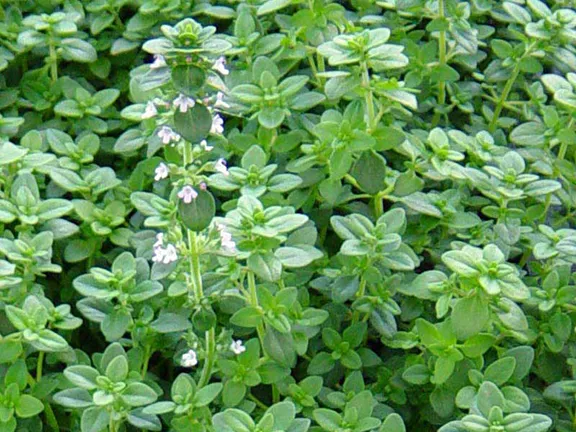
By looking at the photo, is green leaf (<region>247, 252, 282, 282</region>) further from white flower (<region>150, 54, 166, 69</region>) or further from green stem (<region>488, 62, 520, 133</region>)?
green stem (<region>488, 62, 520, 133</region>)

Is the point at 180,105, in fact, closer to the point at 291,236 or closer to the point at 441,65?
the point at 291,236

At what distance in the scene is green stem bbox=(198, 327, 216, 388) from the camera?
169 centimetres

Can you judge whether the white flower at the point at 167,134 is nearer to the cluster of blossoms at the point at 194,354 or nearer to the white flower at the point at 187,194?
the white flower at the point at 187,194

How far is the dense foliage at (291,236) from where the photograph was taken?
160cm


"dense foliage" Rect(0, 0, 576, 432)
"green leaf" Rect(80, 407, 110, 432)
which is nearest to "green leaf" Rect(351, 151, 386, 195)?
"dense foliage" Rect(0, 0, 576, 432)

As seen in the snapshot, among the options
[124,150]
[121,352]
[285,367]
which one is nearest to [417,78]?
[124,150]

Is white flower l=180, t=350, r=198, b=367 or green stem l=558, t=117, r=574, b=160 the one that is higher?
green stem l=558, t=117, r=574, b=160

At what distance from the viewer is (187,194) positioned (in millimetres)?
1488

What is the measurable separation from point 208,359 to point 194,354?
4 cm

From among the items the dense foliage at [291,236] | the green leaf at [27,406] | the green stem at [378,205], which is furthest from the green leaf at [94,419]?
the green stem at [378,205]

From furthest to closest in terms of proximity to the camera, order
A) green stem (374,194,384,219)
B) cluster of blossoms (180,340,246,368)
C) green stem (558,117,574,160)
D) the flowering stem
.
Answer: green stem (558,117,574,160) < green stem (374,194,384,219) < cluster of blossoms (180,340,246,368) < the flowering stem

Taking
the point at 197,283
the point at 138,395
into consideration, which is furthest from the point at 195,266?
the point at 138,395

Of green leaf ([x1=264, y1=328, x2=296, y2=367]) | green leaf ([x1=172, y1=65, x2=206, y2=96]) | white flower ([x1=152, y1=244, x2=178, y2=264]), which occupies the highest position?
green leaf ([x1=172, y1=65, x2=206, y2=96])

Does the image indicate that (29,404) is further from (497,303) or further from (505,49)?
(505,49)
